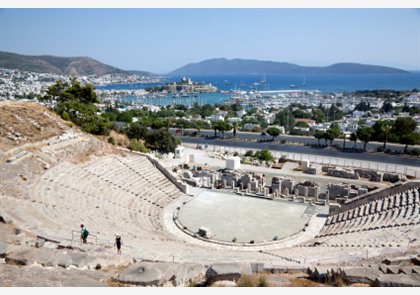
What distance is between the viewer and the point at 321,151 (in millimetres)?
55156

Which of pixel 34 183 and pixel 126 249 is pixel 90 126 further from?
pixel 126 249

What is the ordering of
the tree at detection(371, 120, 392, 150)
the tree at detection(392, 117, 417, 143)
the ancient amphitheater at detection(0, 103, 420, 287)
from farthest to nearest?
the tree at detection(392, 117, 417, 143), the tree at detection(371, 120, 392, 150), the ancient amphitheater at detection(0, 103, 420, 287)

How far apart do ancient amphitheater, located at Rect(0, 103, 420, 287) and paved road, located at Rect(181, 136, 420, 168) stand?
22528 millimetres

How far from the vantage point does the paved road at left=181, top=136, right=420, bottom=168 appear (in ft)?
158

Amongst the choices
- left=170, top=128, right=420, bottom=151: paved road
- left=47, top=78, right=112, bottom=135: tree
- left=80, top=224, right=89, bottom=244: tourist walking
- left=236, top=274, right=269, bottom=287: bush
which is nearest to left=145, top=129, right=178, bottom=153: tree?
left=47, top=78, right=112, bottom=135: tree

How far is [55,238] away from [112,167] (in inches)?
601

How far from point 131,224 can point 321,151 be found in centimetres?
3876

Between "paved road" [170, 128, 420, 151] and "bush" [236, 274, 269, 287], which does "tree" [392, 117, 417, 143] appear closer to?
"paved road" [170, 128, 420, 151]

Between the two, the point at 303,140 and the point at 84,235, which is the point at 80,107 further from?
the point at 303,140

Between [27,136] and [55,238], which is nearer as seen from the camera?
[55,238]

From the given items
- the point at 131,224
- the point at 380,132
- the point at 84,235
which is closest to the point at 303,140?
the point at 380,132

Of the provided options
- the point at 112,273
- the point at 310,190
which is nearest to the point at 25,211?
the point at 112,273

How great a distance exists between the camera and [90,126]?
136 ft

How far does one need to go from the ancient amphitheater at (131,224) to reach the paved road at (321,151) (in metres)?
22.5
